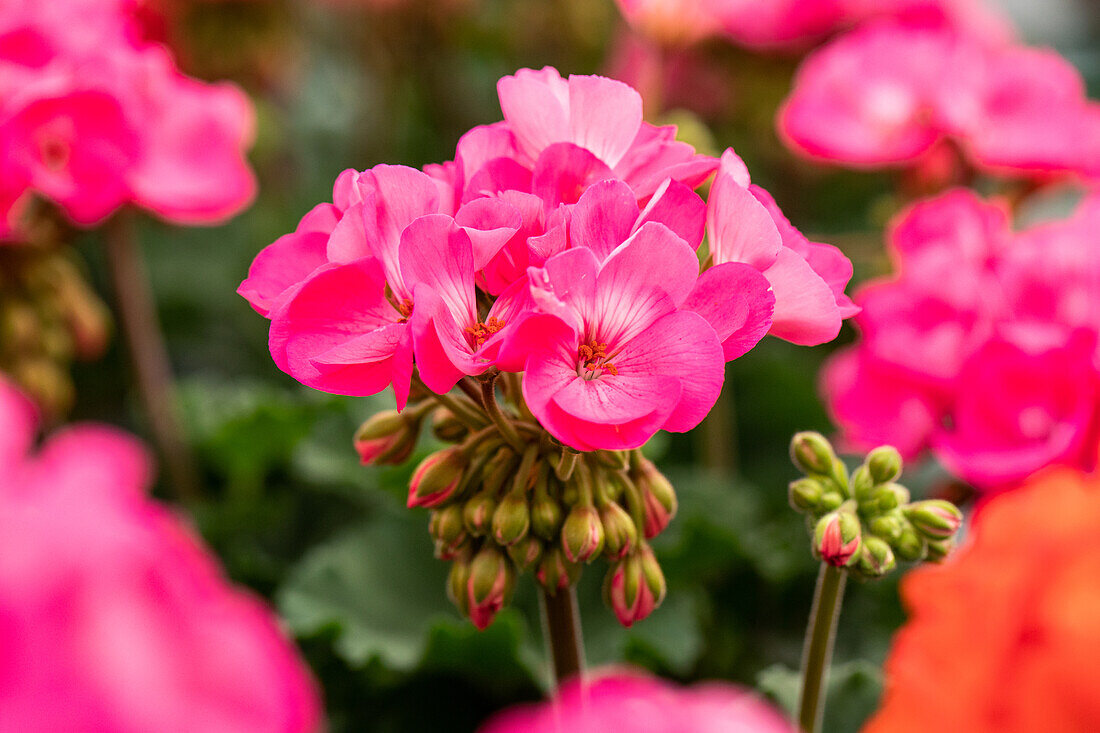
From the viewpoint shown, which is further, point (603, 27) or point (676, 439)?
point (603, 27)

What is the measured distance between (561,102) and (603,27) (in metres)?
1.15

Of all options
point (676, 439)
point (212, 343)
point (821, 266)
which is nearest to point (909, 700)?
point (821, 266)

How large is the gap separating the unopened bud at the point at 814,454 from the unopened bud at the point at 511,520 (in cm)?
12

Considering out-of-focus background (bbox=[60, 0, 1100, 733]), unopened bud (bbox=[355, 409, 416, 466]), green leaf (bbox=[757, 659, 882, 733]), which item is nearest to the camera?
unopened bud (bbox=[355, 409, 416, 466])

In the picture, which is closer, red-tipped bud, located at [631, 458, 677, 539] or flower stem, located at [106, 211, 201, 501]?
red-tipped bud, located at [631, 458, 677, 539]

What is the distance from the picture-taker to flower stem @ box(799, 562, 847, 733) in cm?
41

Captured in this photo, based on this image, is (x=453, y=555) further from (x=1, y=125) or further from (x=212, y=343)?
(x=212, y=343)

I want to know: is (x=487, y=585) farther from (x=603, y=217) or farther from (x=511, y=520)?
(x=603, y=217)

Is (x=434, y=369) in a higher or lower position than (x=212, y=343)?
higher

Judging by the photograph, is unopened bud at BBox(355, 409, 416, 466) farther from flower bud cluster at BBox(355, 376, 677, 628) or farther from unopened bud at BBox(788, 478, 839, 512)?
unopened bud at BBox(788, 478, 839, 512)

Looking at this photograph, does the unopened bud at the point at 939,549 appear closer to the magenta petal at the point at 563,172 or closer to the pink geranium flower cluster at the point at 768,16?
the magenta petal at the point at 563,172

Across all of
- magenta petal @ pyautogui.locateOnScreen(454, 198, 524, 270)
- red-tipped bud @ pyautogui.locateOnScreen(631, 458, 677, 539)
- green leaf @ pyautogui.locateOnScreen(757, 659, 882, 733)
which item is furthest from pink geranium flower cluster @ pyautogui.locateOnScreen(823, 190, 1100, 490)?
magenta petal @ pyautogui.locateOnScreen(454, 198, 524, 270)

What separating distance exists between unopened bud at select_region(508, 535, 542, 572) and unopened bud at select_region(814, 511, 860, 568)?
107 millimetres

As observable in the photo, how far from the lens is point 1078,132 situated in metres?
0.79
